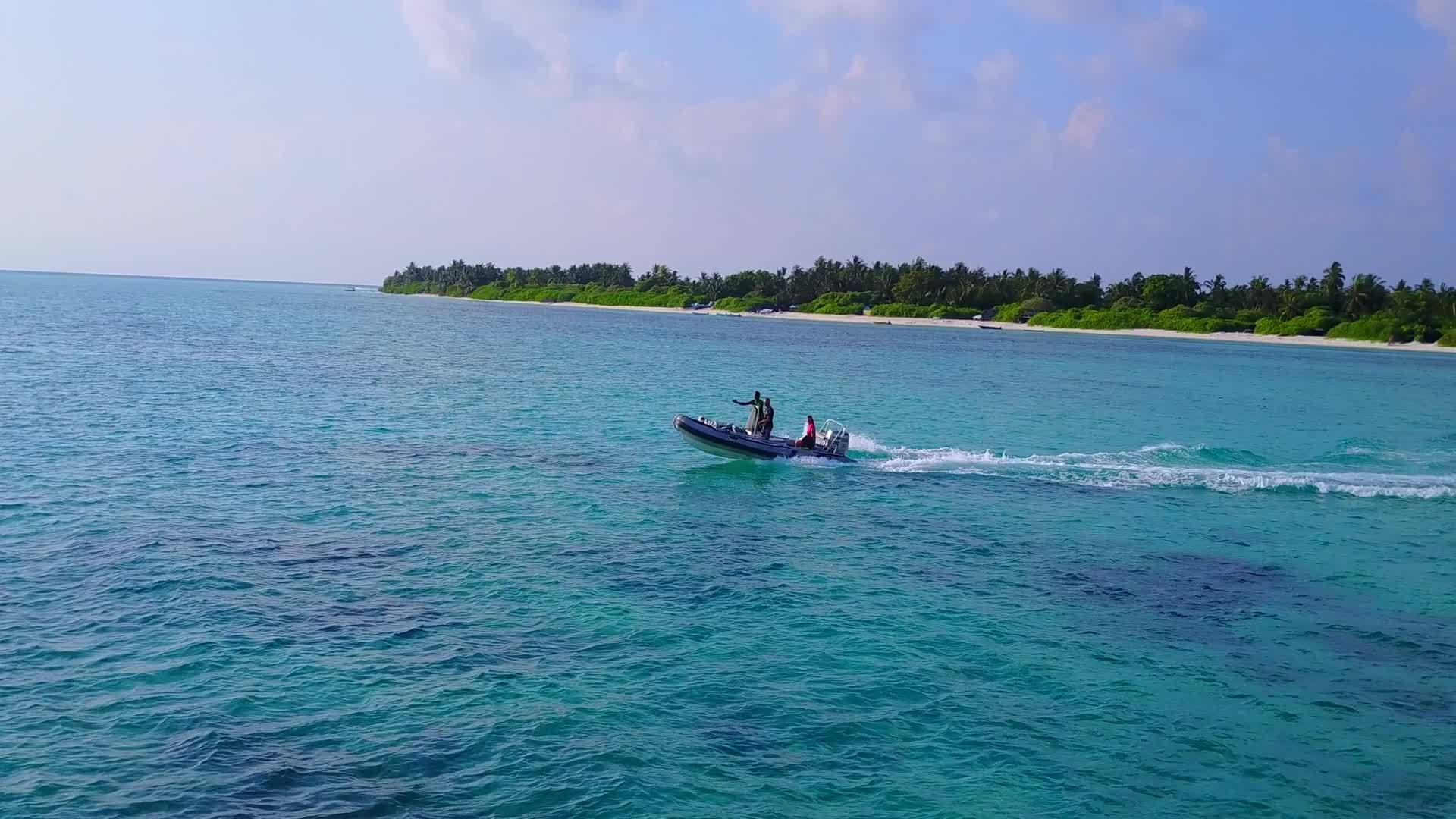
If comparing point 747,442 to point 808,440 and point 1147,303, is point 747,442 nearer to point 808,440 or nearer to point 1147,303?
point 808,440

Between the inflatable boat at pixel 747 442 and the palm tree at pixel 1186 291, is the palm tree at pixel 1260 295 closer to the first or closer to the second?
the palm tree at pixel 1186 291

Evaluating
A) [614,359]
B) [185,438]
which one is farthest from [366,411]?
[614,359]

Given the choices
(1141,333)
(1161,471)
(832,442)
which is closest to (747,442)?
(832,442)

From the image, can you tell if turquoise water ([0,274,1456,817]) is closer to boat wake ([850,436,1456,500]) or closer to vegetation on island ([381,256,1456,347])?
boat wake ([850,436,1456,500])

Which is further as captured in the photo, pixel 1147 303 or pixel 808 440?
pixel 1147 303

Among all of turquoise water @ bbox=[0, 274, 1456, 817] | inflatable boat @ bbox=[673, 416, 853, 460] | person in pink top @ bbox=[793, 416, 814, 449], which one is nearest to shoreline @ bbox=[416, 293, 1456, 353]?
turquoise water @ bbox=[0, 274, 1456, 817]

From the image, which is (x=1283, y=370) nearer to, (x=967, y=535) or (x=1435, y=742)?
(x=967, y=535)
